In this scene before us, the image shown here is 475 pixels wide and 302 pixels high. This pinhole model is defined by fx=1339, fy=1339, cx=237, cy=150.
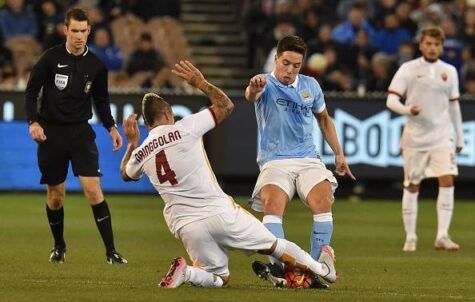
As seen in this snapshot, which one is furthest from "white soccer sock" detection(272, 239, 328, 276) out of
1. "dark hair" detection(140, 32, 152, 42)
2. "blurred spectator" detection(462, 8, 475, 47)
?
"blurred spectator" detection(462, 8, 475, 47)

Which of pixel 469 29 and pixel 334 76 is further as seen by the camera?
pixel 469 29

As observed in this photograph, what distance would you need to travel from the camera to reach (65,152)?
12.9m

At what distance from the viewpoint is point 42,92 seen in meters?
12.9

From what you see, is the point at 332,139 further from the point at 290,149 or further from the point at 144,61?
the point at 144,61

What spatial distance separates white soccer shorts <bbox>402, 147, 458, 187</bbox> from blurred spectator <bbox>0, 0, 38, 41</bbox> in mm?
11299

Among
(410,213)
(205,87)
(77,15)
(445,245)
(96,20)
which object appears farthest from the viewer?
(96,20)

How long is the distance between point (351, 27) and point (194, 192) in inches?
641

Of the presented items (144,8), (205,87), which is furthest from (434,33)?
(144,8)

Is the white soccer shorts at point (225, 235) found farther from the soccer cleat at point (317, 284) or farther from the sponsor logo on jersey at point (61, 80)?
the sponsor logo on jersey at point (61, 80)

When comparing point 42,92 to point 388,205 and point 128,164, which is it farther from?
point 388,205

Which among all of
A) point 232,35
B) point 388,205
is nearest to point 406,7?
point 232,35

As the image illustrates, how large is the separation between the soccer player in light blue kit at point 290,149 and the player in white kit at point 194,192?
0.67 meters

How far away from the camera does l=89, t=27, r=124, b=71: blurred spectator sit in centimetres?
2378

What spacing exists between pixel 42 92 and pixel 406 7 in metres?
14.9
